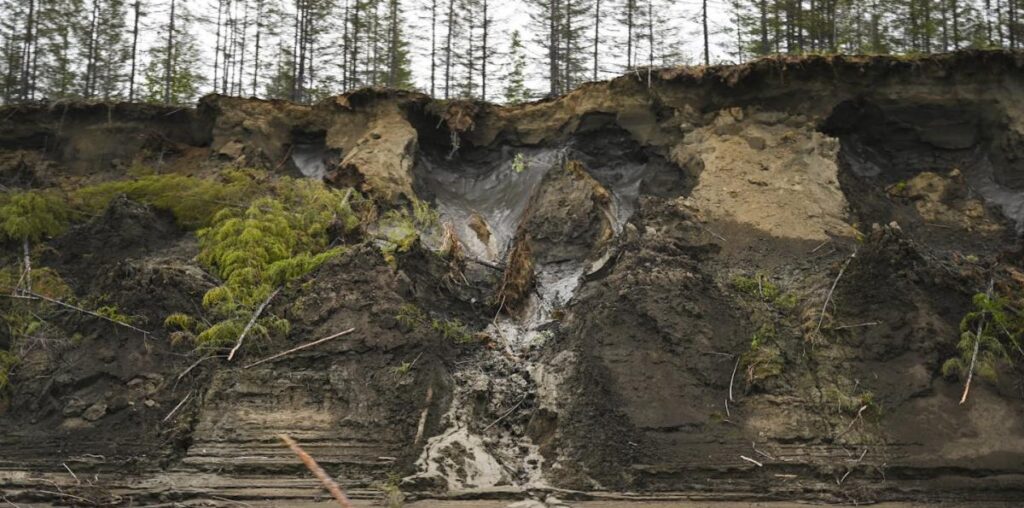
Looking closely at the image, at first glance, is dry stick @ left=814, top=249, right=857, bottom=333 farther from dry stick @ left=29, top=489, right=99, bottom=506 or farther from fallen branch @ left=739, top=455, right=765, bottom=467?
dry stick @ left=29, top=489, right=99, bottom=506

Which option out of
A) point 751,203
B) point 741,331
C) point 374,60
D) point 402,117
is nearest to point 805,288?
point 741,331

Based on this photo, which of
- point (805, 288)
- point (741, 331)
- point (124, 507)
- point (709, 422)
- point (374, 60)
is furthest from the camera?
point (374, 60)

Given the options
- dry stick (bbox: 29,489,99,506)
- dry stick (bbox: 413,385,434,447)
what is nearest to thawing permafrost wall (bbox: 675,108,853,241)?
dry stick (bbox: 413,385,434,447)

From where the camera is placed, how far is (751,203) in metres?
12.2

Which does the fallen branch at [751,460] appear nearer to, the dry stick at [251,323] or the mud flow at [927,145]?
the dry stick at [251,323]

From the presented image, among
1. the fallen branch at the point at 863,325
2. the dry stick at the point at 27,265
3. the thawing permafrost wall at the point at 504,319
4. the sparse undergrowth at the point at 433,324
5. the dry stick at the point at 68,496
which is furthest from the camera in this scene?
the dry stick at the point at 27,265

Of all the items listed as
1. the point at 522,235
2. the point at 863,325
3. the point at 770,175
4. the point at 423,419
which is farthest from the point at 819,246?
the point at 423,419

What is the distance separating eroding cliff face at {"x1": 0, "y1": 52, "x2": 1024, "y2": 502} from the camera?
771cm

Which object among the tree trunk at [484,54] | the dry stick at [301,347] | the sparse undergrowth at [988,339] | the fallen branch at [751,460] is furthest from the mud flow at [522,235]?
the tree trunk at [484,54]

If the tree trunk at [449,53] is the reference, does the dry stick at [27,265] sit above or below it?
below

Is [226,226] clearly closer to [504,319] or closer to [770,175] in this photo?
[504,319]

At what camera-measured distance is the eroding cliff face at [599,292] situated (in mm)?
→ 7715

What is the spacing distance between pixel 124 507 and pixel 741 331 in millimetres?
7132

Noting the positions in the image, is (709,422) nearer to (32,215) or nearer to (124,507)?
(124,507)
